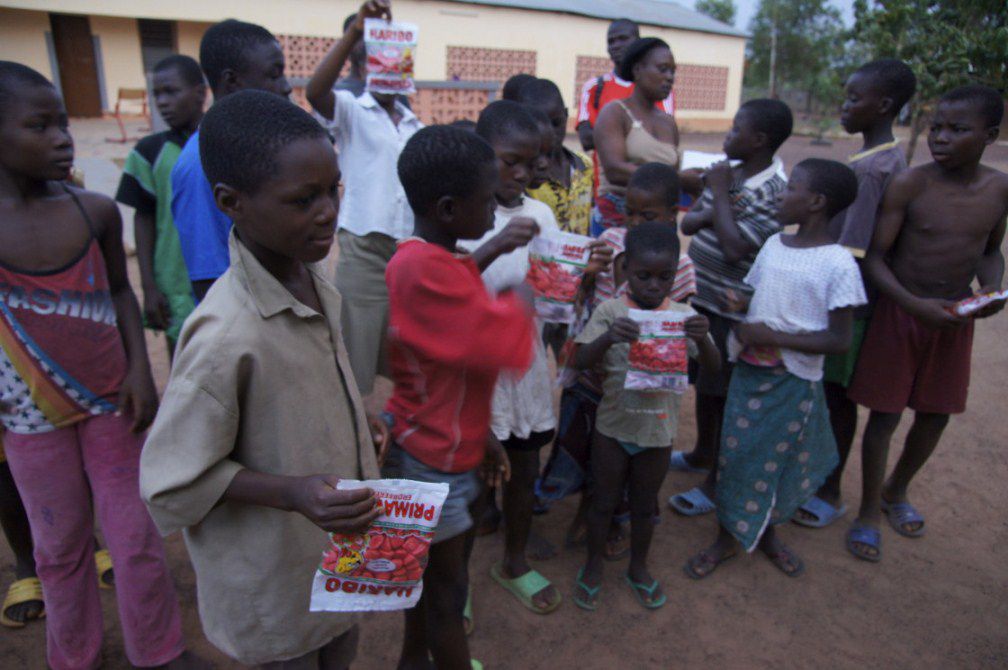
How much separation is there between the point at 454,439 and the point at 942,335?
2.49 metres

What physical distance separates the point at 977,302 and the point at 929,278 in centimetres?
40

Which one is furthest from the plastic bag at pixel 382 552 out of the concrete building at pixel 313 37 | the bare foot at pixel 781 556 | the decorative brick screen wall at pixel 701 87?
the decorative brick screen wall at pixel 701 87

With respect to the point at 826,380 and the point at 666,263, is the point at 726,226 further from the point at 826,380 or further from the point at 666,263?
the point at 826,380

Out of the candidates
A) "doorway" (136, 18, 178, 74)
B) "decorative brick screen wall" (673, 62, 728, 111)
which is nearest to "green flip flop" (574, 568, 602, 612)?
"doorway" (136, 18, 178, 74)

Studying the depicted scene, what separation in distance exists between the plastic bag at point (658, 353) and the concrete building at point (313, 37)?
15298 millimetres

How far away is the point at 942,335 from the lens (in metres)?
3.08

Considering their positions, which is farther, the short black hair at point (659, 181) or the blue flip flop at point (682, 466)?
the blue flip flop at point (682, 466)

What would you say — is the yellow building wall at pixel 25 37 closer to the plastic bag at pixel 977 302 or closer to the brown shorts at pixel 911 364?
the brown shorts at pixel 911 364

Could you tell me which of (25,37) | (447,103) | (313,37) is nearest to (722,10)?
(313,37)

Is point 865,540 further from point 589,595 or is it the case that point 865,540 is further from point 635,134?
point 635,134

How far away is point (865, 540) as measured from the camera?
312 cm

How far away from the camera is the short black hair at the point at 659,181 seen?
110 inches

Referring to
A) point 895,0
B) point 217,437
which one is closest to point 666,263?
point 217,437

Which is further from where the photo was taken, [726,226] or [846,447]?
[846,447]
